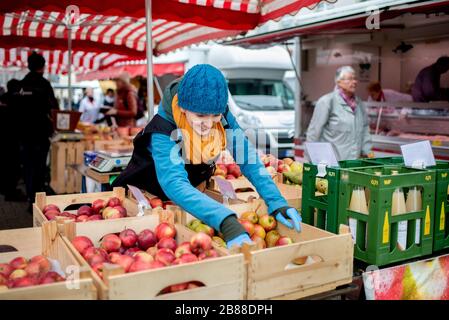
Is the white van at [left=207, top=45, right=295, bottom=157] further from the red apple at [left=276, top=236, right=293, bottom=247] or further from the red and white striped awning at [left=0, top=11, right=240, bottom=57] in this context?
the red apple at [left=276, top=236, right=293, bottom=247]

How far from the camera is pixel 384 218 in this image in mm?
2361

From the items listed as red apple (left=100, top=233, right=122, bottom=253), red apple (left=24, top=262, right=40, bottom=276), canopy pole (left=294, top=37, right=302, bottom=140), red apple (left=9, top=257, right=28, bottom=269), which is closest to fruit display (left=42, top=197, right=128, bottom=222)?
red apple (left=100, top=233, right=122, bottom=253)

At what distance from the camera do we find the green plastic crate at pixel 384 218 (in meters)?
2.35

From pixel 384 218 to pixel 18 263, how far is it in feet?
5.58

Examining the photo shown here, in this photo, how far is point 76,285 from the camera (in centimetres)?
175

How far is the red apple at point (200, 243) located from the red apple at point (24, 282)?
0.70 meters

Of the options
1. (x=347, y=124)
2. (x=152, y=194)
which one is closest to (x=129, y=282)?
(x=152, y=194)

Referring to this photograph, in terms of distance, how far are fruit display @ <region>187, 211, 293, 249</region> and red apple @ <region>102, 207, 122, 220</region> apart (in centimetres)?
44

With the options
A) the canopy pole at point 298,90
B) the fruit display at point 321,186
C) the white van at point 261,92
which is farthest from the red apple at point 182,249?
the white van at point 261,92

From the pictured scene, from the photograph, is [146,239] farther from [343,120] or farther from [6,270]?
[343,120]

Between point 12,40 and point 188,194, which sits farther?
point 12,40

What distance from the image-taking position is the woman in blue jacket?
2.27 meters
